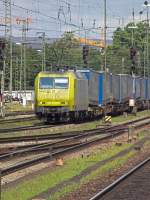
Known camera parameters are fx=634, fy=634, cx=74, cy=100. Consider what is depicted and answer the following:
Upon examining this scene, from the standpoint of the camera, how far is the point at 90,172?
17.5 m

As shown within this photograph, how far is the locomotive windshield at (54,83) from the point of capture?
1613 inches

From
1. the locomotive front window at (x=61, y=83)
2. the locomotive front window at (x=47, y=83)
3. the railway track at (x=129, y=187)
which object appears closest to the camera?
the railway track at (x=129, y=187)

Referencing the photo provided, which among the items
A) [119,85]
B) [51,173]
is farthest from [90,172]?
[119,85]

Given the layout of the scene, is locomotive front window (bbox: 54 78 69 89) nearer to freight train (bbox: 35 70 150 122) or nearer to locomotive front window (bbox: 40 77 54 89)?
freight train (bbox: 35 70 150 122)

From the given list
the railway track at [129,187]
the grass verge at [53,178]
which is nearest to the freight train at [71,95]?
the grass verge at [53,178]

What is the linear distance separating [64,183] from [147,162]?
5200 millimetres

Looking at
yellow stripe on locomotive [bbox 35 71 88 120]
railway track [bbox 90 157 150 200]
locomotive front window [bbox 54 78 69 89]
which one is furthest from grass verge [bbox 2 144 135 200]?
locomotive front window [bbox 54 78 69 89]

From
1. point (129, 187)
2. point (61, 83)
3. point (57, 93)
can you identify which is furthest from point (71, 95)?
point (129, 187)

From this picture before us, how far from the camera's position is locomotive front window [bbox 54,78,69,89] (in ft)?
134

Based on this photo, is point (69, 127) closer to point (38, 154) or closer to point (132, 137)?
point (132, 137)

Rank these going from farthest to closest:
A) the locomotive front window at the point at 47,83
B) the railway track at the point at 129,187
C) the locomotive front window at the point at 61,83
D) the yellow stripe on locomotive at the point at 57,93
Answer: the locomotive front window at the point at 47,83 → the locomotive front window at the point at 61,83 → the yellow stripe on locomotive at the point at 57,93 → the railway track at the point at 129,187

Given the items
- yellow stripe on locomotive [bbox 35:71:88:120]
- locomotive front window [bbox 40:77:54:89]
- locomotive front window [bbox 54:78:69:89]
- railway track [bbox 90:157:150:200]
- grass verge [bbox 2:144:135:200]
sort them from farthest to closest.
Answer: locomotive front window [bbox 40:77:54:89] < locomotive front window [bbox 54:78:69:89] < yellow stripe on locomotive [bbox 35:71:88:120] < grass verge [bbox 2:144:135:200] < railway track [bbox 90:157:150:200]

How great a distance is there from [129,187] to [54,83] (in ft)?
88.9

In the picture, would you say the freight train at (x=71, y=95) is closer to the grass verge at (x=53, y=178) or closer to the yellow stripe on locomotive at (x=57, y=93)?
the yellow stripe on locomotive at (x=57, y=93)
